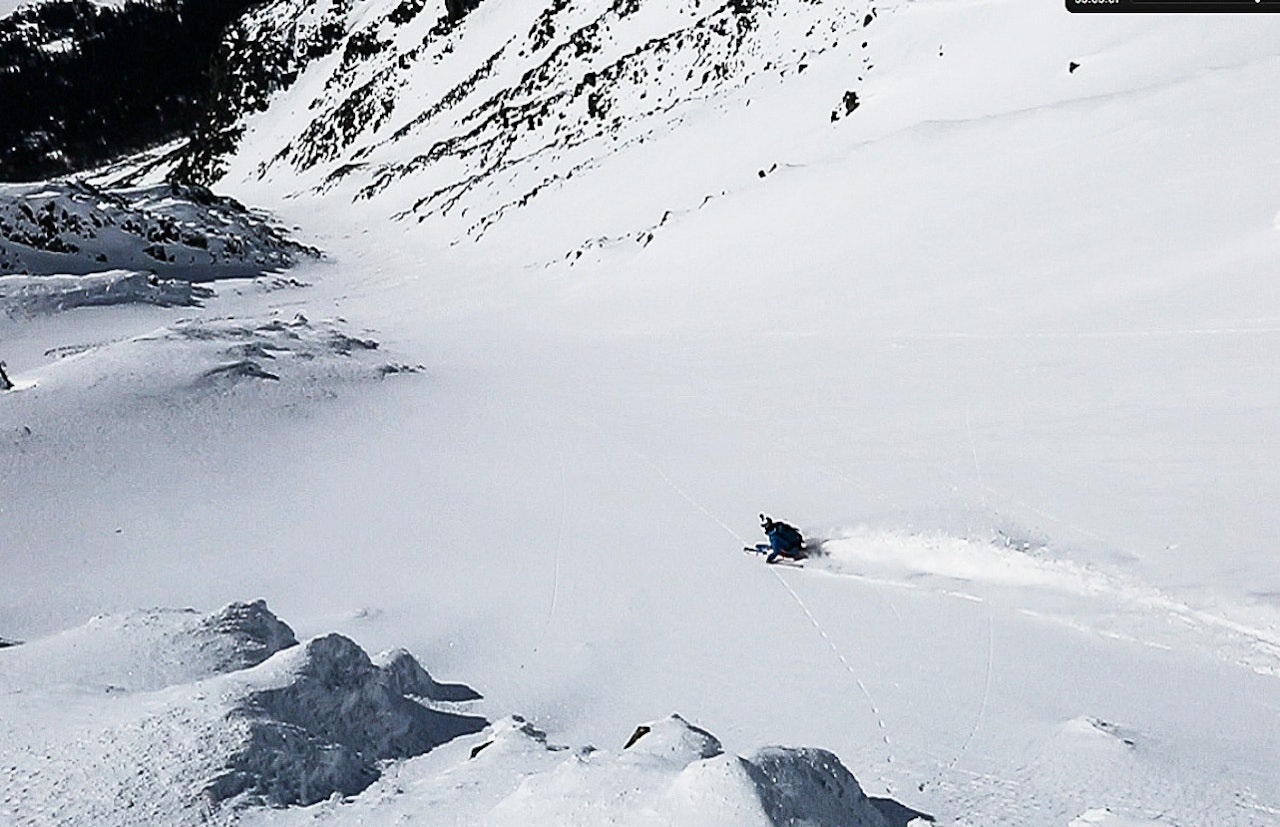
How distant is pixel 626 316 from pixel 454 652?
1642 cm

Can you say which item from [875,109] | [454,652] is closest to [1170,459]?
[454,652]

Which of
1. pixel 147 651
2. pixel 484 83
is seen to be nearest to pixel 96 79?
pixel 484 83

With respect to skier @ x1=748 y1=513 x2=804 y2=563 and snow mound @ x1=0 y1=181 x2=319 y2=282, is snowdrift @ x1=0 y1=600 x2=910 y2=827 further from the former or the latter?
snow mound @ x1=0 y1=181 x2=319 y2=282

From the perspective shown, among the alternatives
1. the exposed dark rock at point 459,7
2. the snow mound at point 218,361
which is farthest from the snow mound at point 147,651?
the exposed dark rock at point 459,7

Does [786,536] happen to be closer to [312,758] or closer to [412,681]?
[412,681]

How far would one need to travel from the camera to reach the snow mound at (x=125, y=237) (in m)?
31.4

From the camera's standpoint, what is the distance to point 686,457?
51.0 ft

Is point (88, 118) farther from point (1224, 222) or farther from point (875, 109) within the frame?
point (1224, 222)

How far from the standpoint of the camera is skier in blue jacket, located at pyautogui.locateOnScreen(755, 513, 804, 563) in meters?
11.5

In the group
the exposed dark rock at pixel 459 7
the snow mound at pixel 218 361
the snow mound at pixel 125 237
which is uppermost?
the exposed dark rock at pixel 459 7

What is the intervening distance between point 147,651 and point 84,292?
23.0m

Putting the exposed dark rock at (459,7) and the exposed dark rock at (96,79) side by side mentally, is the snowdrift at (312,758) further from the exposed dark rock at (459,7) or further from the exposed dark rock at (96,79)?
the exposed dark rock at (96,79)

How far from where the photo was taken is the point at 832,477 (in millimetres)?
13781

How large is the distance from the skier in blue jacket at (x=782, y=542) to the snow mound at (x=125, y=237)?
95.2 feet
